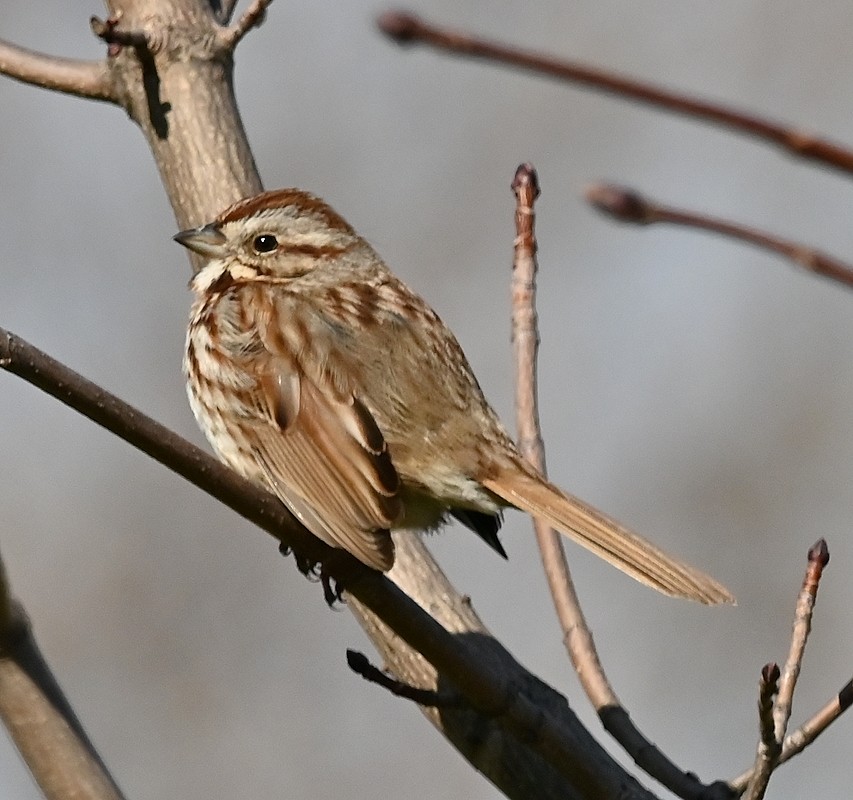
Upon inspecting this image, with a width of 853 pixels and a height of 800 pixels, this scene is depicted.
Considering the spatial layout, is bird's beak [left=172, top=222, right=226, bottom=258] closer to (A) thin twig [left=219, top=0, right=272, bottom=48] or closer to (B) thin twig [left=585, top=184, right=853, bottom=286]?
(A) thin twig [left=219, top=0, right=272, bottom=48]

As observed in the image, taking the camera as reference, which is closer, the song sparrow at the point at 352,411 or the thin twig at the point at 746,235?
the thin twig at the point at 746,235

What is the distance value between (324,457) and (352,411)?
0.56ft

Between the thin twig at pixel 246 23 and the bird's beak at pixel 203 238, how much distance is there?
0.54 metres

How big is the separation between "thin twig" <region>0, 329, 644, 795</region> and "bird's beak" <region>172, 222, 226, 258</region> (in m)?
1.24

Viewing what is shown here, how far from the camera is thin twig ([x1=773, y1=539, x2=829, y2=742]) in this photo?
2.89m

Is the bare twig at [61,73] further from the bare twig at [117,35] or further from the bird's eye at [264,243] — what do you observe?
the bird's eye at [264,243]

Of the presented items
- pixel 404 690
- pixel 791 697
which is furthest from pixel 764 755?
pixel 404 690

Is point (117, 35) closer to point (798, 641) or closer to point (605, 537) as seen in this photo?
point (605, 537)

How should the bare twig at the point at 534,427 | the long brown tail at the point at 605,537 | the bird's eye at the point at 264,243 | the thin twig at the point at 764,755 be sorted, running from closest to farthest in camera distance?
the thin twig at the point at 764,755 < the bare twig at the point at 534,427 < the long brown tail at the point at 605,537 < the bird's eye at the point at 264,243

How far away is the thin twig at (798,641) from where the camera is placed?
114 inches

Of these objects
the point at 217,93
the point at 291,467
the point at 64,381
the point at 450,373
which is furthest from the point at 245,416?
the point at 64,381

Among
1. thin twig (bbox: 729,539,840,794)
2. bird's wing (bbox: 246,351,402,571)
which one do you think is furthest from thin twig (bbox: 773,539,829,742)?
bird's wing (bbox: 246,351,402,571)

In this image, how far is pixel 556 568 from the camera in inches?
142

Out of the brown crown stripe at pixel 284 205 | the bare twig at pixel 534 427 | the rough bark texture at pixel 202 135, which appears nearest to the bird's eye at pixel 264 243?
the brown crown stripe at pixel 284 205
